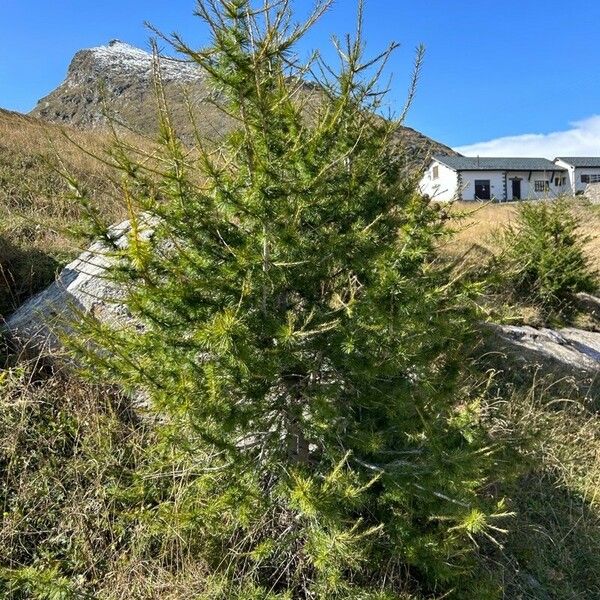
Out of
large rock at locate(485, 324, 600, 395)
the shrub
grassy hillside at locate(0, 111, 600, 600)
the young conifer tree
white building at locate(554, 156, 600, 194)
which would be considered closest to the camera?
the young conifer tree

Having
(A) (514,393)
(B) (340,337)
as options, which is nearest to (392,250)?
(B) (340,337)

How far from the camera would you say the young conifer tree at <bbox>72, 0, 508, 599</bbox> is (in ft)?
7.83

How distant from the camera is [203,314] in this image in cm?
252

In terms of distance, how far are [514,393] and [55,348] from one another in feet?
14.6

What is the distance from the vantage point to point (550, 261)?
26.9ft

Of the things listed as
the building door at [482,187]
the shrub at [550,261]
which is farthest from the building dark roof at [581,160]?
the shrub at [550,261]

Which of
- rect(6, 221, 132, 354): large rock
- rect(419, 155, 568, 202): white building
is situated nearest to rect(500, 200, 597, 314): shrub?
rect(6, 221, 132, 354): large rock

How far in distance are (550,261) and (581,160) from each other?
5255 cm

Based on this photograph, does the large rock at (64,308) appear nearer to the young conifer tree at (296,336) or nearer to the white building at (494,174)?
the young conifer tree at (296,336)

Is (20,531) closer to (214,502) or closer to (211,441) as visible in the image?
(214,502)

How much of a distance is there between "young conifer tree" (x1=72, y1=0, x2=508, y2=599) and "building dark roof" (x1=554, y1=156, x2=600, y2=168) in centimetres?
5671

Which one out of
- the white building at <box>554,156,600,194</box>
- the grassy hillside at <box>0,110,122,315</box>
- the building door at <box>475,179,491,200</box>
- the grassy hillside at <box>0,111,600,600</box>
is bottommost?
the grassy hillside at <box>0,111,600,600</box>

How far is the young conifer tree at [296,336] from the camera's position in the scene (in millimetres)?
2387

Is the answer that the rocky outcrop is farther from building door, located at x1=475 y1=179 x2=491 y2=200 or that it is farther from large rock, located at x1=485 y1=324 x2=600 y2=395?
building door, located at x1=475 y1=179 x2=491 y2=200
